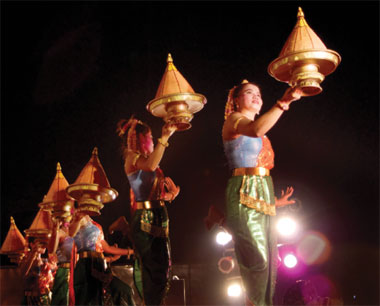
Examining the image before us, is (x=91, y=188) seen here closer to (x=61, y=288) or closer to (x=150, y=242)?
(x=150, y=242)

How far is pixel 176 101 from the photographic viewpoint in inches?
128

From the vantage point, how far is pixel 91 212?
159 inches

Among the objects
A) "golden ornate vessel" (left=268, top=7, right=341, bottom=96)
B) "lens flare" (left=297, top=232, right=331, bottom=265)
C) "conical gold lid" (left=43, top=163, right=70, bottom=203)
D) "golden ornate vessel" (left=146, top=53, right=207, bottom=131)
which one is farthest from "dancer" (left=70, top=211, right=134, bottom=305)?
"golden ornate vessel" (left=268, top=7, right=341, bottom=96)

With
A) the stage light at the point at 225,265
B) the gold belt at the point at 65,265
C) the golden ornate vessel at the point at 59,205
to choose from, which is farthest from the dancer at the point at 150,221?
the gold belt at the point at 65,265

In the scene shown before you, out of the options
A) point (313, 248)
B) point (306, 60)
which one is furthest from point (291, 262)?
point (306, 60)

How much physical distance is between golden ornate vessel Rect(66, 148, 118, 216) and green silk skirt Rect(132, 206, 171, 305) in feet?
1.79

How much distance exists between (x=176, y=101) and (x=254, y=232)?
1.08 meters

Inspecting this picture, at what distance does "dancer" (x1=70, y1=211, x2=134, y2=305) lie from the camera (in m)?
4.44

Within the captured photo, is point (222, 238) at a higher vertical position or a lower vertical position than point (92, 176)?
lower

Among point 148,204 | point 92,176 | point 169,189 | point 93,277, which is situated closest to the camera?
point 148,204

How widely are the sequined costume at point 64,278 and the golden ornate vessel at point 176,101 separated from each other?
2.88 m

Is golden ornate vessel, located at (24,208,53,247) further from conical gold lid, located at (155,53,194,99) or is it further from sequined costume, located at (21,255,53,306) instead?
conical gold lid, located at (155,53,194,99)

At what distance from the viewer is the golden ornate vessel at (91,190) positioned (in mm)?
4031

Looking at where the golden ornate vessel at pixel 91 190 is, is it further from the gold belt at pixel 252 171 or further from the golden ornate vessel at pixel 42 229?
the golden ornate vessel at pixel 42 229
